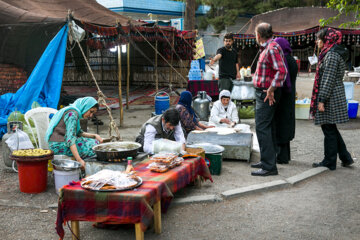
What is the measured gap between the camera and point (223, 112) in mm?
7543

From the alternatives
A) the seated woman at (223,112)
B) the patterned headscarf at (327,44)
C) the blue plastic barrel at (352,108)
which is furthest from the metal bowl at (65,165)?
the blue plastic barrel at (352,108)

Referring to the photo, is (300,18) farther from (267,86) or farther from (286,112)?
(267,86)

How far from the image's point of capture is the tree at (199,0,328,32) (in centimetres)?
2672

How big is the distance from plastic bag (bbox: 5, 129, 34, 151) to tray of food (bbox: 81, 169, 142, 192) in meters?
2.40

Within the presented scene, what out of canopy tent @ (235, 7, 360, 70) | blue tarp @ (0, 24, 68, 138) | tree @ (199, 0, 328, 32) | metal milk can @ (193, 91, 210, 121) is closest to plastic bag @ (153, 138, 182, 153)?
blue tarp @ (0, 24, 68, 138)

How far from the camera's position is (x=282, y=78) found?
5.05 metres

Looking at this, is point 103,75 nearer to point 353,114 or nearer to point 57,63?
point 57,63

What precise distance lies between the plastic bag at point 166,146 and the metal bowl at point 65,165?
98cm

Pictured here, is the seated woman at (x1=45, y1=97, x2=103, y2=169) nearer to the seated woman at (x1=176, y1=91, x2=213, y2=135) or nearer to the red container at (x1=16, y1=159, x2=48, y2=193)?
the red container at (x1=16, y1=159, x2=48, y2=193)

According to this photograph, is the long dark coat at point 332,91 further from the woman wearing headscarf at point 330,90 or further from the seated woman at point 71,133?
the seated woman at point 71,133

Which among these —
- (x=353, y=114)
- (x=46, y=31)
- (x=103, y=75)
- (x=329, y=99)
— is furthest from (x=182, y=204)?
(x=103, y=75)

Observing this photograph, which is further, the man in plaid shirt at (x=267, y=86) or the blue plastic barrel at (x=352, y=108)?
the blue plastic barrel at (x=352, y=108)

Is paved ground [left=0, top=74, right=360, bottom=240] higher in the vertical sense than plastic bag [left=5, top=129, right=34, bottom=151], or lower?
lower

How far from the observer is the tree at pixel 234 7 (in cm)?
2672
